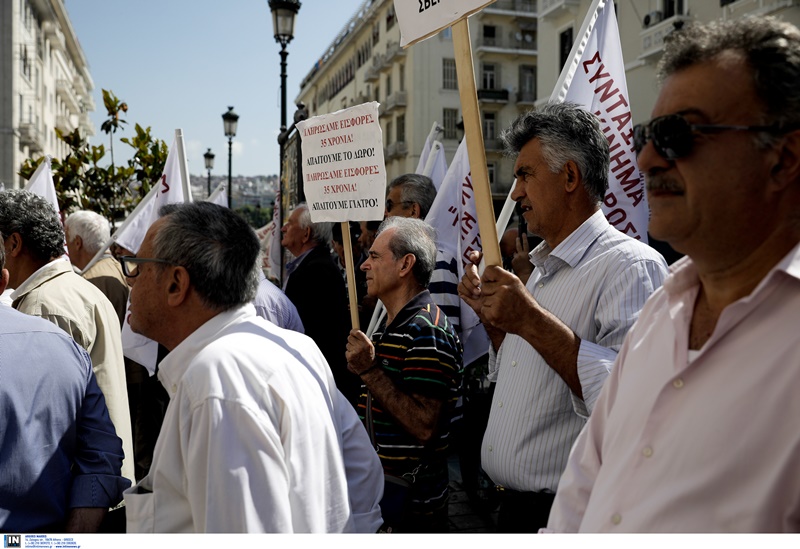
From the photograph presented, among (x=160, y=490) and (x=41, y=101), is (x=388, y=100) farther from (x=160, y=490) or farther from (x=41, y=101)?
(x=160, y=490)

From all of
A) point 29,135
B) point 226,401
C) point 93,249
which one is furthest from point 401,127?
point 226,401

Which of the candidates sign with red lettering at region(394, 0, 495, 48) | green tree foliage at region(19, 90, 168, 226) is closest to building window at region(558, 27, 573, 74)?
green tree foliage at region(19, 90, 168, 226)

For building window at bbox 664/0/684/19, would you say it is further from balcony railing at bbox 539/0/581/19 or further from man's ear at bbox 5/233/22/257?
man's ear at bbox 5/233/22/257

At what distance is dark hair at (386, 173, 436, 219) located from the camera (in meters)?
5.70

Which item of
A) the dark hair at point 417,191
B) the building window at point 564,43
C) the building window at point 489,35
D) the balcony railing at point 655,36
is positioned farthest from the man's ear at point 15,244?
the building window at point 489,35

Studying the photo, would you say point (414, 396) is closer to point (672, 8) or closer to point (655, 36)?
point (655, 36)

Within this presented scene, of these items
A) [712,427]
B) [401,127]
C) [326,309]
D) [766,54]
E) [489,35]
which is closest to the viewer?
Answer: [712,427]

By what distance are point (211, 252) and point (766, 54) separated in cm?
164

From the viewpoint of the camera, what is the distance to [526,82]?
162 feet

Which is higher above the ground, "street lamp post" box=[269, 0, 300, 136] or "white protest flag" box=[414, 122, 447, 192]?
"street lamp post" box=[269, 0, 300, 136]

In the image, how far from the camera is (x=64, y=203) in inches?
517

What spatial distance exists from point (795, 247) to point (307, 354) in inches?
55.0

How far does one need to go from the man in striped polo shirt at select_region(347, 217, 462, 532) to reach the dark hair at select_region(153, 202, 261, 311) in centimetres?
97
